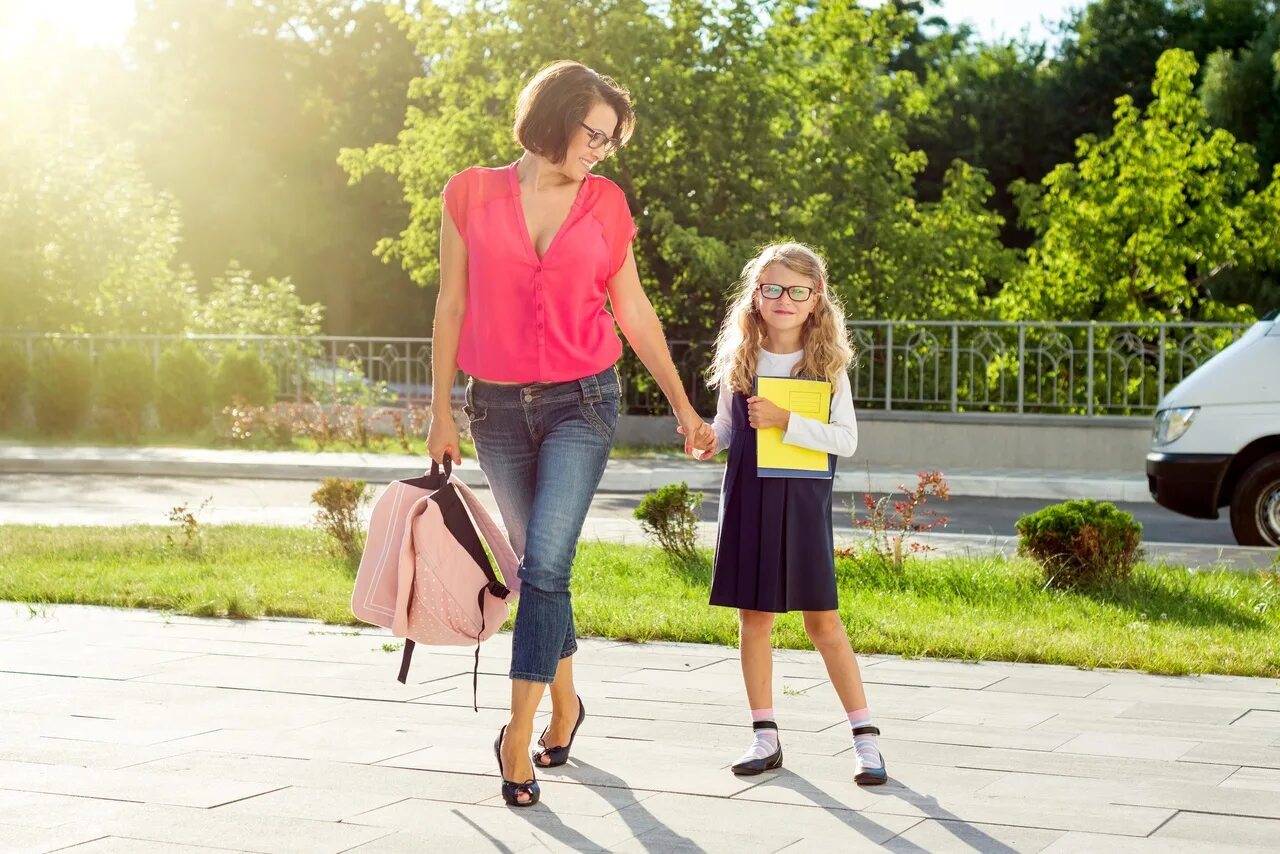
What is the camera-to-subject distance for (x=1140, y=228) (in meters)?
23.9

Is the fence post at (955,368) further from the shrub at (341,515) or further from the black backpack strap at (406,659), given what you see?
the black backpack strap at (406,659)

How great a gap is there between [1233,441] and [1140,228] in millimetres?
12763

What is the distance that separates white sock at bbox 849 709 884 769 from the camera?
4949 mm

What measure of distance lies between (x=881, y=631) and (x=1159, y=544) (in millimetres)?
4668

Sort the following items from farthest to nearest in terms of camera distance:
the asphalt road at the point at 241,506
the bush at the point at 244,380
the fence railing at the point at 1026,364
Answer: the bush at the point at 244,380, the fence railing at the point at 1026,364, the asphalt road at the point at 241,506

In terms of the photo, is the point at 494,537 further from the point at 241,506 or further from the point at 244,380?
the point at 244,380

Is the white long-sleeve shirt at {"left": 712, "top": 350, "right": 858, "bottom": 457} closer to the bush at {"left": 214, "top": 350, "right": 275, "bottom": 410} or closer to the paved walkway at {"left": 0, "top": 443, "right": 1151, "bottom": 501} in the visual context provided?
the paved walkway at {"left": 0, "top": 443, "right": 1151, "bottom": 501}

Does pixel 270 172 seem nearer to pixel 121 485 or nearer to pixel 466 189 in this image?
pixel 121 485

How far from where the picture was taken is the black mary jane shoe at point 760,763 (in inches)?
197

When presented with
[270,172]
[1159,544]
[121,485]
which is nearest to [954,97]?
[270,172]

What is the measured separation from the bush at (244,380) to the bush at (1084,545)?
17.0 meters

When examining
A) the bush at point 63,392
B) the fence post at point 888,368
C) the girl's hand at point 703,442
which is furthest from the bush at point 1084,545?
the bush at point 63,392

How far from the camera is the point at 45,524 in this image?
42.8ft

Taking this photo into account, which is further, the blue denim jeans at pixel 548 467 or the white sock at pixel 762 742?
the white sock at pixel 762 742
